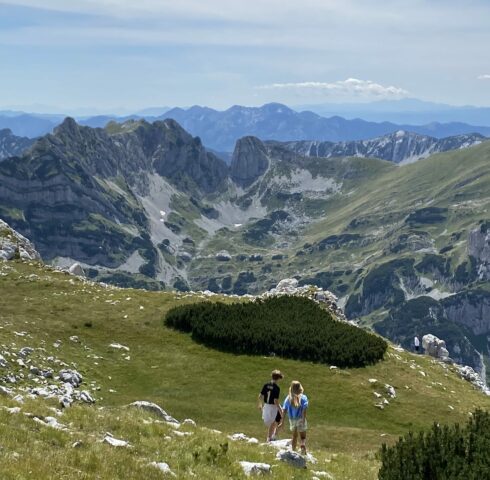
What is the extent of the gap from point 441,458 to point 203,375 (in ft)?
97.4

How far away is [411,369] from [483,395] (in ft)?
26.3

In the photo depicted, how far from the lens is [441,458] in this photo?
17.4 meters

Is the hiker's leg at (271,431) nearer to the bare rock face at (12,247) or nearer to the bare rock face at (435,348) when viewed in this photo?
the bare rock face at (12,247)

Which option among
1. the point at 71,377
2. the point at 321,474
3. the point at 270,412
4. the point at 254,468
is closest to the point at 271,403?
the point at 270,412

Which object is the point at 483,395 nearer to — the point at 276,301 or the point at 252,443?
the point at 276,301

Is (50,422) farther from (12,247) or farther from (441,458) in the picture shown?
(12,247)

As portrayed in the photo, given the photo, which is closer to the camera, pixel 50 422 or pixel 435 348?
pixel 50 422

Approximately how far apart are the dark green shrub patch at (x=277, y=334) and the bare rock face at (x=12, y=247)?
2806 cm

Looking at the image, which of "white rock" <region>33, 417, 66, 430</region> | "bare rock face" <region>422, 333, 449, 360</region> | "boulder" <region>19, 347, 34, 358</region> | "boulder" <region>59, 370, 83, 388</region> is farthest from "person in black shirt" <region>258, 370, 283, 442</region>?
"bare rock face" <region>422, 333, 449, 360</region>

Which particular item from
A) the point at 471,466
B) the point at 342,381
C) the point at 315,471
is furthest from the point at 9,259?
the point at 471,466

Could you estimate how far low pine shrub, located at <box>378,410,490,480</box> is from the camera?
1629 centimetres

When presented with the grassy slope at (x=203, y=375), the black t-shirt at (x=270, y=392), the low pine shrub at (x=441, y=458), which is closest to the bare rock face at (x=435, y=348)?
the grassy slope at (x=203, y=375)

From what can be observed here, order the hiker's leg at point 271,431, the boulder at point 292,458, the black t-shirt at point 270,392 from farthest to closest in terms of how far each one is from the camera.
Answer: the black t-shirt at point 270,392 < the hiker's leg at point 271,431 < the boulder at point 292,458

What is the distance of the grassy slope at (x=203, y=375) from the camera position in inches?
1513
